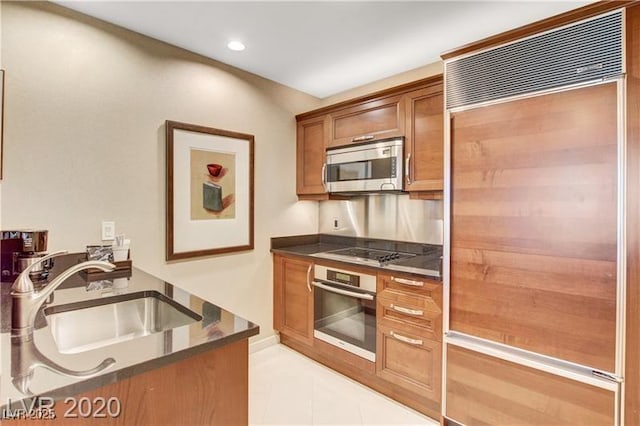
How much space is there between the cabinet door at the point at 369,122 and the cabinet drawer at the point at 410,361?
1435 mm

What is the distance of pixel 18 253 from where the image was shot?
1639 mm

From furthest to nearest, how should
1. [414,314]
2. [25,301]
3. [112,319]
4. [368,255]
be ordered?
[368,255] < [414,314] < [112,319] < [25,301]

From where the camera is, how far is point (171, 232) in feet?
7.71

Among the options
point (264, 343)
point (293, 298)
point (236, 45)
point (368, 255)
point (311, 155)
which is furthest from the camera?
point (311, 155)

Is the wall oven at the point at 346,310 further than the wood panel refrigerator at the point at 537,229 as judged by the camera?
Yes

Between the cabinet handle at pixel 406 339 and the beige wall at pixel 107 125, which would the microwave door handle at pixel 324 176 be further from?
the cabinet handle at pixel 406 339

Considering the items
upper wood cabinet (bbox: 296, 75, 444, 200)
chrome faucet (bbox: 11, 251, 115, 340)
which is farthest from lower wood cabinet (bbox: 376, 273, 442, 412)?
chrome faucet (bbox: 11, 251, 115, 340)

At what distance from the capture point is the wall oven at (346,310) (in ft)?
7.61

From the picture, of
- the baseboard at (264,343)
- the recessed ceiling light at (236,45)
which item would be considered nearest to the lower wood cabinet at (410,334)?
the baseboard at (264,343)

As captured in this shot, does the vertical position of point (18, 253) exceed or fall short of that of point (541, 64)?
it falls short

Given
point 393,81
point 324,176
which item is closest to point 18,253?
point 324,176

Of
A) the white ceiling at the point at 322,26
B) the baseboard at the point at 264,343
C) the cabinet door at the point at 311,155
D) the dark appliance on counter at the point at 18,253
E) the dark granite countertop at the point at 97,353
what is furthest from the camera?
the cabinet door at the point at 311,155

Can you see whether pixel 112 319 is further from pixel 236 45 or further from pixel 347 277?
pixel 236 45

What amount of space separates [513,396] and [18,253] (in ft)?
8.47
